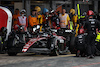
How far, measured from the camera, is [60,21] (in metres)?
17.3

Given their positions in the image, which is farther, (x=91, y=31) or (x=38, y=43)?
(x=38, y=43)

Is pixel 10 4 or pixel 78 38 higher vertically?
pixel 10 4

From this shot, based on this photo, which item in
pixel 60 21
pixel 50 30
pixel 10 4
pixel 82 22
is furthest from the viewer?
pixel 10 4

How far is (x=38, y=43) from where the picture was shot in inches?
531

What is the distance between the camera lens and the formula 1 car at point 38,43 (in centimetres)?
1337

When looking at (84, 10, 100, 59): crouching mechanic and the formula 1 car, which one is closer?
(84, 10, 100, 59): crouching mechanic

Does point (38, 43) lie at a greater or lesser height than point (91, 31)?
lesser

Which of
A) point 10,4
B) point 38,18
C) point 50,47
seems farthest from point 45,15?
point 10,4

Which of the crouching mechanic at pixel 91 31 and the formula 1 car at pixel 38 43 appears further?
the formula 1 car at pixel 38 43

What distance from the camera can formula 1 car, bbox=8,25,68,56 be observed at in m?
13.4

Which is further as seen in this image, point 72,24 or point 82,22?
point 72,24

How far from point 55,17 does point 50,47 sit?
318 centimetres

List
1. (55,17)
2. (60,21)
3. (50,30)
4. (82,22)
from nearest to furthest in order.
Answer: (82,22)
(50,30)
(55,17)
(60,21)

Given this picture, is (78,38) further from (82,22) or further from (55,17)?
(55,17)
